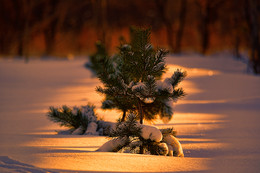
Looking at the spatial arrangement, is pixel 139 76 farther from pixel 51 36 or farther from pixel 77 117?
pixel 51 36

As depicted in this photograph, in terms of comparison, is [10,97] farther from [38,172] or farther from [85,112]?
[38,172]

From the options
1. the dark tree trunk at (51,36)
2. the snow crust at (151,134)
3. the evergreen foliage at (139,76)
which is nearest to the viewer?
the snow crust at (151,134)

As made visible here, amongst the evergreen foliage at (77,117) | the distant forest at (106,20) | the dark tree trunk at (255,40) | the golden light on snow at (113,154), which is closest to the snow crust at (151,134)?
the golden light on snow at (113,154)

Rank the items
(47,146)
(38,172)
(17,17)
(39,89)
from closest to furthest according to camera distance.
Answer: (38,172) < (47,146) < (39,89) < (17,17)

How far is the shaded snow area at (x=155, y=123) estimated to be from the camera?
3277 millimetres

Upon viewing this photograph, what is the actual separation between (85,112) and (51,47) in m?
26.7

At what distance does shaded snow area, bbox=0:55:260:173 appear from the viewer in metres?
3.28

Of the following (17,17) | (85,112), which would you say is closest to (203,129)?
(85,112)

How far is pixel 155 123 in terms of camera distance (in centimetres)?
541

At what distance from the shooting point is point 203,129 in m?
5.50

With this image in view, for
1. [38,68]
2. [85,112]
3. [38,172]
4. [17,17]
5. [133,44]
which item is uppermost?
[17,17]

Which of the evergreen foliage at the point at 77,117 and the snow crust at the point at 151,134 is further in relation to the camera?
the evergreen foliage at the point at 77,117

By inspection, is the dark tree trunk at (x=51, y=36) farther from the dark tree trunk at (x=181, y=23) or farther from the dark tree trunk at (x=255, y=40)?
the dark tree trunk at (x=255, y=40)

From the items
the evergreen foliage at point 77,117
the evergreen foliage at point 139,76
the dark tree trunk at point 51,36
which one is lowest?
the evergreen foliage at point 77,117
